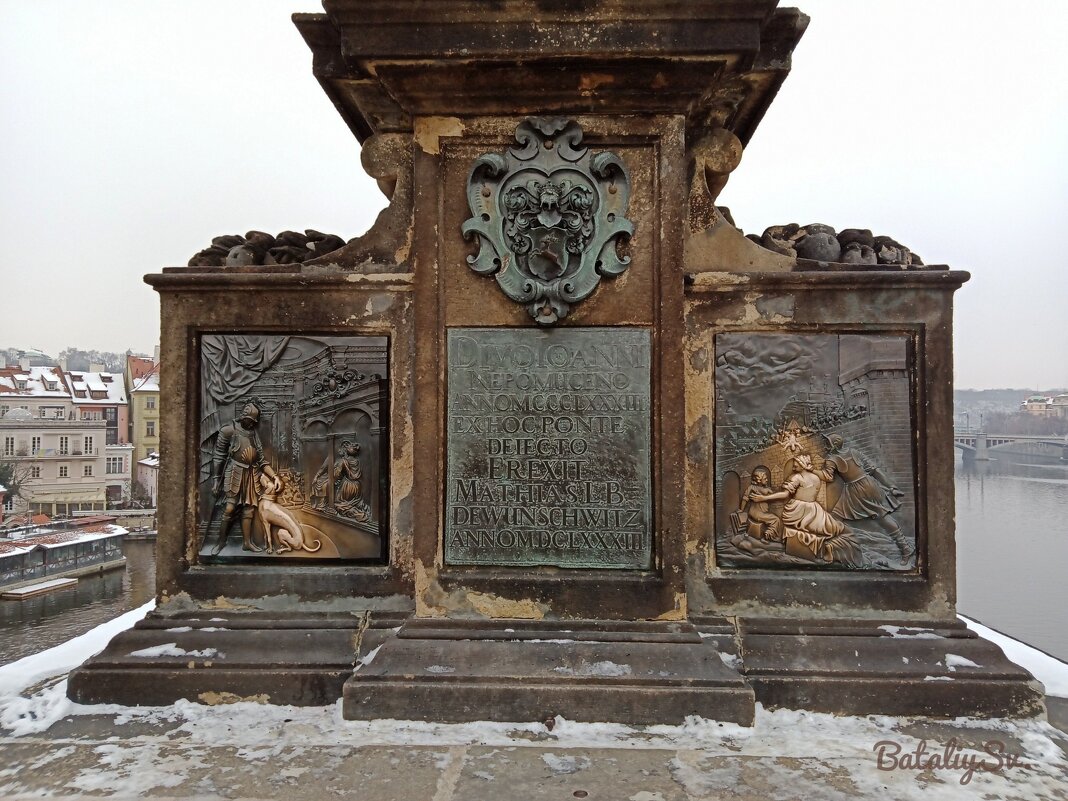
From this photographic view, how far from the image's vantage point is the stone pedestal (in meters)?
3.43

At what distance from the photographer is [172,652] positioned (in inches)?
142

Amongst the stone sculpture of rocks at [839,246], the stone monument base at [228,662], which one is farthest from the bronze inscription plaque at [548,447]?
the stone sculpture of rocks at [839,246]

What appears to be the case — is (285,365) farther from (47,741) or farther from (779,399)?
(779,399)

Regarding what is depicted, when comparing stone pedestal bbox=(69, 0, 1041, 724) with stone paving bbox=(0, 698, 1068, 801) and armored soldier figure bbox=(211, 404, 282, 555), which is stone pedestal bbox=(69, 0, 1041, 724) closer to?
armored soldier figure bbox=(211, 404, 282, 555)

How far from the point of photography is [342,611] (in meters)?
3.80

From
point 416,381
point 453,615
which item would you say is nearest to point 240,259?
point 416,381

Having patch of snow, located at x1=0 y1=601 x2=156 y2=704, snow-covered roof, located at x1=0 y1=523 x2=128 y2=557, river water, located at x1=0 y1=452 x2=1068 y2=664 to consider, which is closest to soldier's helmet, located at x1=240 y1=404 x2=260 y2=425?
patch of snow, located at x1=0 y1=601 x2=156 y2=704

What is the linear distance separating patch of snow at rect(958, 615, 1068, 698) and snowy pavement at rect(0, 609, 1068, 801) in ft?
1.26

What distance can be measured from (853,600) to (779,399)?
3.88 ft

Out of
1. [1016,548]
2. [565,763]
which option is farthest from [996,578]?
[565,763]

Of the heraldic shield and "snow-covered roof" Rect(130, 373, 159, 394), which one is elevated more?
A: "snow-covered roof" Rect(130, 373, 159, 394)

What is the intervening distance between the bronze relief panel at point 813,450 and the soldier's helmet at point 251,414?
8.74 feet

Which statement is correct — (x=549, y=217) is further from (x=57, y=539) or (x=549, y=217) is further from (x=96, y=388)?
(x=96, y=388)

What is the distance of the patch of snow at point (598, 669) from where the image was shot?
10.8ft
